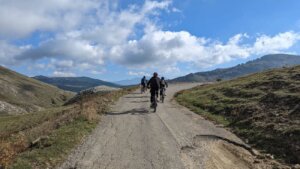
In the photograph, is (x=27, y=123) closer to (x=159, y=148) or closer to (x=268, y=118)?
(x=268, y=118)

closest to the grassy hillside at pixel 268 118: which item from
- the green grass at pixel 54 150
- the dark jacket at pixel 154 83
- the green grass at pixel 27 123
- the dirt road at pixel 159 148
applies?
the dirt road at pixel 159 148

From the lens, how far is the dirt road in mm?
12086

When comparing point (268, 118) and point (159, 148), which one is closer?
point (159, 148)

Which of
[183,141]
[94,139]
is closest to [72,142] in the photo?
[94,139]

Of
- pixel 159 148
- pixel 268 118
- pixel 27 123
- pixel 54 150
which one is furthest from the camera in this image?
pixel 27 123

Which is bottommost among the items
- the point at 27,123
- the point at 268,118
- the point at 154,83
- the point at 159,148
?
the point at 27,123

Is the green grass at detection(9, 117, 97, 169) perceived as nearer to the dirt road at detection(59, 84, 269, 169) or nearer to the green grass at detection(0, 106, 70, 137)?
the dirt road at detection(59, 84, 269, 169)

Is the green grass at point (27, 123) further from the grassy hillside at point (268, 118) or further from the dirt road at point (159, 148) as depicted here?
the dirt road at point (159, 148)

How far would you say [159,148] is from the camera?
45.8 feet

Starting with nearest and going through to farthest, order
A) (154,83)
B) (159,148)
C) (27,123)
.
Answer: (159,148)
(154,83)
(27,123)

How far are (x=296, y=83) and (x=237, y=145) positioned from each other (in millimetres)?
16767

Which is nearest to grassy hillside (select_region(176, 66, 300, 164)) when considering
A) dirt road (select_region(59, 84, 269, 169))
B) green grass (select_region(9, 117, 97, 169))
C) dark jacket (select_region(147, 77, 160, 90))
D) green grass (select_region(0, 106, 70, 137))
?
dirt road (select_region(59, 84, 269, 169))

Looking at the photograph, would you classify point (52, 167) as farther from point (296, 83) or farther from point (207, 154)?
point (296, 83)

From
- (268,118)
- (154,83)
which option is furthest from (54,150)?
(154,83)
